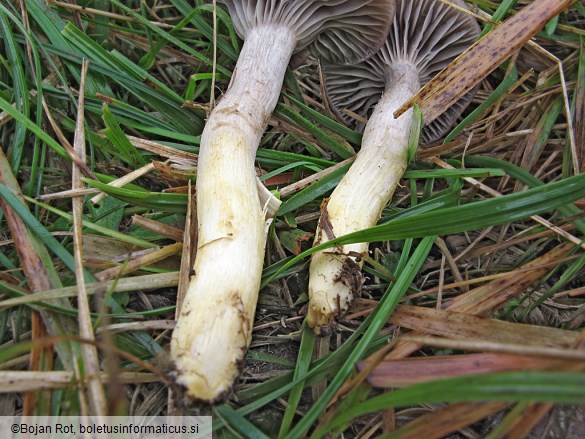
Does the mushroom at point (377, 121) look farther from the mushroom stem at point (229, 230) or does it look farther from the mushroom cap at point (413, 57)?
the mushroom stem at point (229, 230)

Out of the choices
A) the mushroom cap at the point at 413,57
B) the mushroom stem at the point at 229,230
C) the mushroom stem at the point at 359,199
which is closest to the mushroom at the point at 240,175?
the mushroom stem at the point at 229,230

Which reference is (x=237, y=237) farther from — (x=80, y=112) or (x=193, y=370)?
(x=80, y=112)

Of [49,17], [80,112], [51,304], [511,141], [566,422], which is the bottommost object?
[566,422]

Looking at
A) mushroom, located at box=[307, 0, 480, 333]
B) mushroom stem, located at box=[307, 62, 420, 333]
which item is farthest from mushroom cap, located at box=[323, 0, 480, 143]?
mushroom stem, located at box=[307, 62, 420, 333]

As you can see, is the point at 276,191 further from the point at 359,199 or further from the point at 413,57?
the point at 413,57

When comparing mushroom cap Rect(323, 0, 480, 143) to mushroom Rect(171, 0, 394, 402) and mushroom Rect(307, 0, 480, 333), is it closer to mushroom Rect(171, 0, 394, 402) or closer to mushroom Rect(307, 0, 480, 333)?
mushroom Rect(307, 0, 480, 333)

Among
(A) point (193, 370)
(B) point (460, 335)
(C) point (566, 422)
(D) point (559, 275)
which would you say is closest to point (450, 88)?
(D) point (559, 275)
